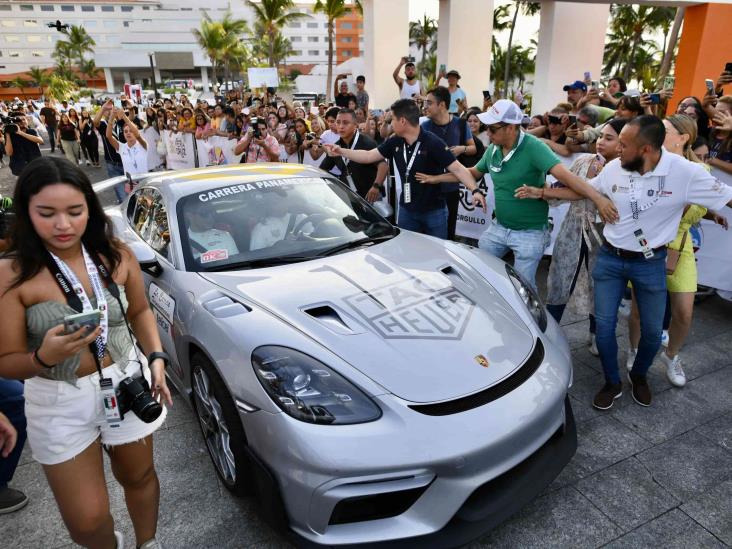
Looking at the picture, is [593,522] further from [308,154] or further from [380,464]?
[308,154]

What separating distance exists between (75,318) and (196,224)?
5.20 feet

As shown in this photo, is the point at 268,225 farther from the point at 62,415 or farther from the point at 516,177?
the point at 516,177

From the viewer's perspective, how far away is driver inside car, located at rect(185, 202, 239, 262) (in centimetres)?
279

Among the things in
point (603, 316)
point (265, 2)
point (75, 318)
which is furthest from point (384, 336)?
point (265, 2)

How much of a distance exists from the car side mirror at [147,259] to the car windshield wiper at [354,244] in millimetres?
896

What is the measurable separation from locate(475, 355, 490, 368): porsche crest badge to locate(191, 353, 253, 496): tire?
1.04 metres

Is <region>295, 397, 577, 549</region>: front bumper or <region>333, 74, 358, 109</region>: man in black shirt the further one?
<region>333, 74, 358, 109</region>: man in black shirt

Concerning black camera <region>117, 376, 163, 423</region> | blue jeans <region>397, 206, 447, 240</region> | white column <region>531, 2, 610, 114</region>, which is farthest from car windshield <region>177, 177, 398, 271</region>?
white column <region>531, 2, 610, 114</region>

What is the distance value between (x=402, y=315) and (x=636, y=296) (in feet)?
5.43

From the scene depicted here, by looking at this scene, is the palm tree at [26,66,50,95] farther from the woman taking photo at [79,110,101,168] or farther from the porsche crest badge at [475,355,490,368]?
the porsche crest badge at [475,355,490,368]

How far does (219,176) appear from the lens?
333cm

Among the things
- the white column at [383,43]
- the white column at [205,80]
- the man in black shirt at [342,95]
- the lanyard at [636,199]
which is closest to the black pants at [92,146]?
the man in black shirt at [342,95]

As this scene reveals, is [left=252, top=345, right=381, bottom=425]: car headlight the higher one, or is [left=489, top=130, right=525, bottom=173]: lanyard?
[left=489, top=130, right=525, bottom=173]: lanyard

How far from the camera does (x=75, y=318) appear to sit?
141 centimetres
